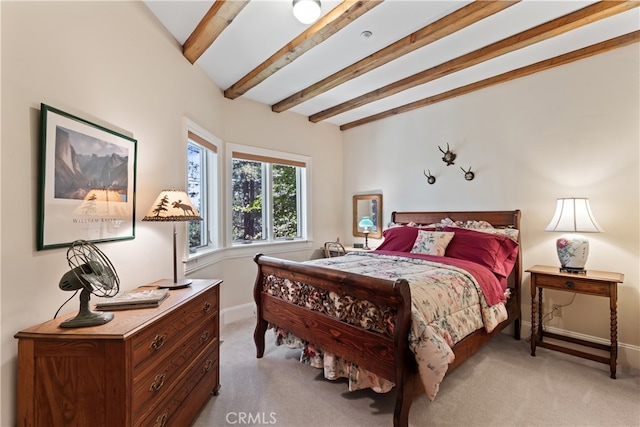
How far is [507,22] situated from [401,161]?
2.10 metres

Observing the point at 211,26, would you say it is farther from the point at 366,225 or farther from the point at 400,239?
the point at 366,225

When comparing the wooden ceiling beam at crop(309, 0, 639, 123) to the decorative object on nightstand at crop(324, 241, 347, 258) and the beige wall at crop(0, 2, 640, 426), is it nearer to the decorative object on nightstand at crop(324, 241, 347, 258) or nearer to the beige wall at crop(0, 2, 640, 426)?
the beige wall at crop(0, 2, 640, 426)

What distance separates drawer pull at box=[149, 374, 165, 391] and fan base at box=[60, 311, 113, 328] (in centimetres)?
37

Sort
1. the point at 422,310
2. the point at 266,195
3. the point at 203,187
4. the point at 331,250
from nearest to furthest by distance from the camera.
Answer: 1. the point at 422,310
2. the point at 203,187
3. the point at 266,195
4. the point at 331,250

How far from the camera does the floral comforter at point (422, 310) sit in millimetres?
1666

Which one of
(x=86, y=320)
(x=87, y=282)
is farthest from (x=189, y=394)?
(x=87, y=282)

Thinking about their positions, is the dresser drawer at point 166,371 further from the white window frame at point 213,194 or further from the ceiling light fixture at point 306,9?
the ceiling light fixture at point 306,9

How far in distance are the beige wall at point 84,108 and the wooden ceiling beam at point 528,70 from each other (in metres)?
2.57

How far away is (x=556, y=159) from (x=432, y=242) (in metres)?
1.44

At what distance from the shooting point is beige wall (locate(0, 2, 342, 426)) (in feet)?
3.97

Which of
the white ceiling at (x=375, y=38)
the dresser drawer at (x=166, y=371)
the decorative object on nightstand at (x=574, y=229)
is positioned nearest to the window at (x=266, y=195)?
the white ceiling at (x=375, y=38)

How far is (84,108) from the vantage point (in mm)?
1604

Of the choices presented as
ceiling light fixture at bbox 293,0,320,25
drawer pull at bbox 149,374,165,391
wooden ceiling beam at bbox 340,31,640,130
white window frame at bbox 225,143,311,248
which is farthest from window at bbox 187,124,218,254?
wooden ceiling beam at bbox 340,31,640,130

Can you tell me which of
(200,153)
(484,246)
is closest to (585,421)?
(484,246)
